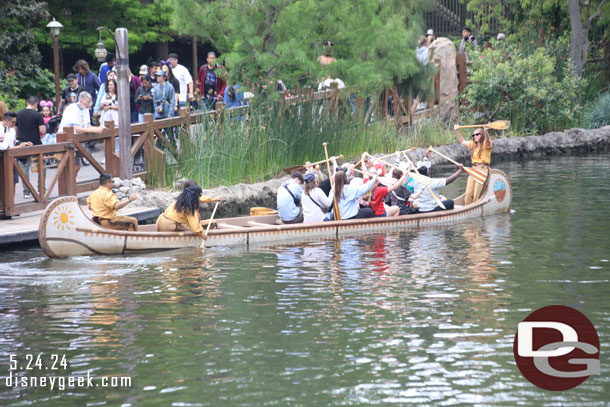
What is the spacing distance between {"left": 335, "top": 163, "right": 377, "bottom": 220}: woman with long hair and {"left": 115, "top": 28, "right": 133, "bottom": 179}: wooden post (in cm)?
432

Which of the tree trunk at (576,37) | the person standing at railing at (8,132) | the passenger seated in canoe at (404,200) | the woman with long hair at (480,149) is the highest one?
the tree trunk at (576,37)

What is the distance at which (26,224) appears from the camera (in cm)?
1648

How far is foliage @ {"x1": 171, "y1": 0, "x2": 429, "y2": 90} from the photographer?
22.3 metres

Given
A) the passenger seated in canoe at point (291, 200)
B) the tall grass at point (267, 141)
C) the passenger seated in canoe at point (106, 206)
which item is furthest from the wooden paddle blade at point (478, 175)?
the passenger seated in canoe at point (106, 206)

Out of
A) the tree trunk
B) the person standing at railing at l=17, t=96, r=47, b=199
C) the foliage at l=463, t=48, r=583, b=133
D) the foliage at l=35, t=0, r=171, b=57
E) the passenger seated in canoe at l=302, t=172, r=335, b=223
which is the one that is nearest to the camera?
the passenger seated in canoe at l=302, t=172, r=335, b=223

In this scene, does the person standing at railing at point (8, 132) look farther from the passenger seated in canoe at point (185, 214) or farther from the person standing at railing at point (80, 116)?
the passenger seated in canoe at point (185, 214)

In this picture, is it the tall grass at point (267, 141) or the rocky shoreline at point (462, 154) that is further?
the tall grass at point (267, 141)

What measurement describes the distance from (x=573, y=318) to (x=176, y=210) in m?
6.83

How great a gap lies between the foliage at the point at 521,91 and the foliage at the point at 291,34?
5.90 meters

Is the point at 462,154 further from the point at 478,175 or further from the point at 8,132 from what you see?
the point at 8,132

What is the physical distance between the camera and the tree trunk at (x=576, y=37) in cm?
3244

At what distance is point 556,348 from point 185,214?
718 centimetres

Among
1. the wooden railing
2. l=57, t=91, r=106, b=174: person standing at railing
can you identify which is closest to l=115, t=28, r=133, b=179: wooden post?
the wooden railing

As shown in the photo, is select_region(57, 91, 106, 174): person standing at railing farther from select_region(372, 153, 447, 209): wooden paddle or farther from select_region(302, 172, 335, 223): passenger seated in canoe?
select_region(372, 153, 447, 209): wooden paddle
